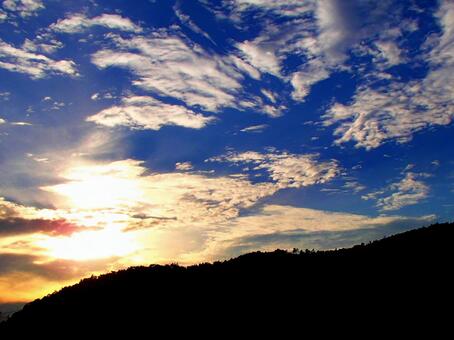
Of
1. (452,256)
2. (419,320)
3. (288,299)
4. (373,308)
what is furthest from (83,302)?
(452,256)

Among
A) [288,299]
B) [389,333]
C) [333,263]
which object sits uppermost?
[333,263]

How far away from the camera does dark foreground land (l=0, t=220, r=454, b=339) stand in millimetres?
23141

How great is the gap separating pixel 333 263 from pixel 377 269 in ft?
11.0

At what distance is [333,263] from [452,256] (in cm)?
691

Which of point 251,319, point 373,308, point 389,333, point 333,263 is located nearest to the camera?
point 389,333

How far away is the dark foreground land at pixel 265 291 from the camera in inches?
911

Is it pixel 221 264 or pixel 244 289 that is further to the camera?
pixel 221 264

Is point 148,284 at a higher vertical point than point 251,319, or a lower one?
higher

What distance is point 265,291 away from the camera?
86.7ft

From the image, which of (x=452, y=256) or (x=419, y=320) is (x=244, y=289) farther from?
(x=452, y=256)

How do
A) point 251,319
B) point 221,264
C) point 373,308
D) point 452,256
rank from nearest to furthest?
point 373,308 < point 251,319 < point 452,256 < point 221,264

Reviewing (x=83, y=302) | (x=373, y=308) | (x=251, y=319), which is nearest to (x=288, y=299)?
(x=251, y=319)

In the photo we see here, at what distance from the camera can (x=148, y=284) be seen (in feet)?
100

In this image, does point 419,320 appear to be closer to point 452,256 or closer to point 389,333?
point 389,333
